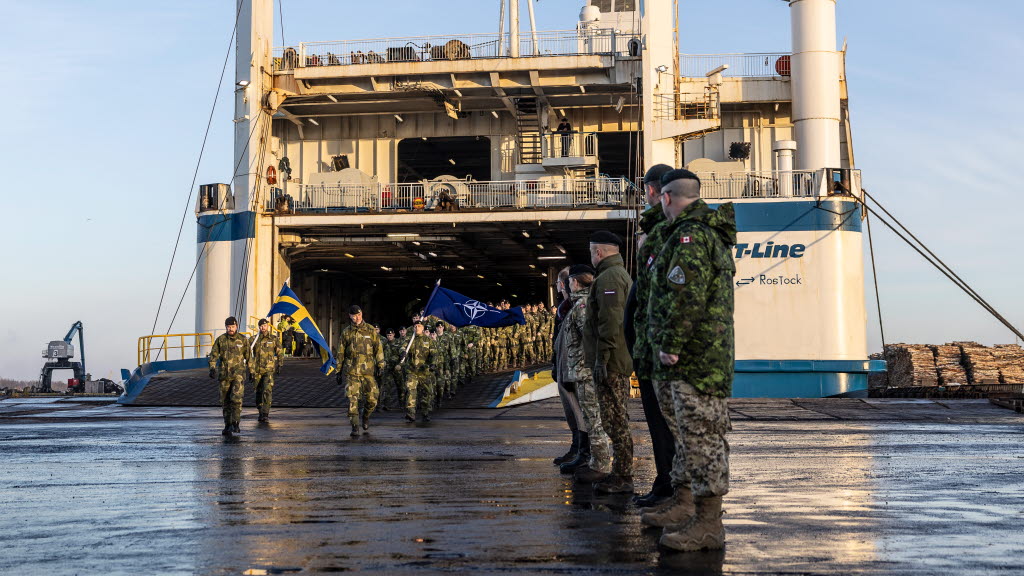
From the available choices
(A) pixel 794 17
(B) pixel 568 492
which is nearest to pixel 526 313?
(A) pixel 794 17

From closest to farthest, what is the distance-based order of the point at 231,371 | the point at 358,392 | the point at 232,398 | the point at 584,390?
1. the point at 584,390
2. the point at 358,392
3. the point at 232,398
4. the point at 231,371

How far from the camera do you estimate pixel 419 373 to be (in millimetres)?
19078

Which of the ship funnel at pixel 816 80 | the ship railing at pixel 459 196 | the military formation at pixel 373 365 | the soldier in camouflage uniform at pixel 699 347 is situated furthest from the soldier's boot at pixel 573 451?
the ship funnel at pixel 816 80

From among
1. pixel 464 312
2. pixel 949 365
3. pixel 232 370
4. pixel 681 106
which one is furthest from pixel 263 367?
pixel 949 365

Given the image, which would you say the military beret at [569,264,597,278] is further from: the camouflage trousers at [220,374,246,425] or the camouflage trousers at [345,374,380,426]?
the camouflage trousers at [220,374,246,425]

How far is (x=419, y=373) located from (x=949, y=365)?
1777cm

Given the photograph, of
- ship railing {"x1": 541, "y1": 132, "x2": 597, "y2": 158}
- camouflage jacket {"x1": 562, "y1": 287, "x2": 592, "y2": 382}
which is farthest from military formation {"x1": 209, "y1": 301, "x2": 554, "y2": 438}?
ship railing {"x1": 541, "y1": 132, "x2": 597, "y2": 158}

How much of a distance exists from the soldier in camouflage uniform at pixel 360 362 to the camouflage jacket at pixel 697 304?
31.5 ft

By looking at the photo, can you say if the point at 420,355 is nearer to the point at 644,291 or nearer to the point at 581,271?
the point at 581,271

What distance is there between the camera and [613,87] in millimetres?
33469

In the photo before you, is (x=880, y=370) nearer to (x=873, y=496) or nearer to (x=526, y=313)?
(x=526, y=313)

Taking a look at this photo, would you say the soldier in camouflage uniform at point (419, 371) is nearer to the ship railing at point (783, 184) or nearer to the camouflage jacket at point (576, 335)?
the camouflage jacket at point (576, 335)

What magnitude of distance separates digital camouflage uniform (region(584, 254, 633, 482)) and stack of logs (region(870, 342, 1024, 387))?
2443cm

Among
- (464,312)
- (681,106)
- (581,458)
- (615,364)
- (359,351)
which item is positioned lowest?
(581,458)
